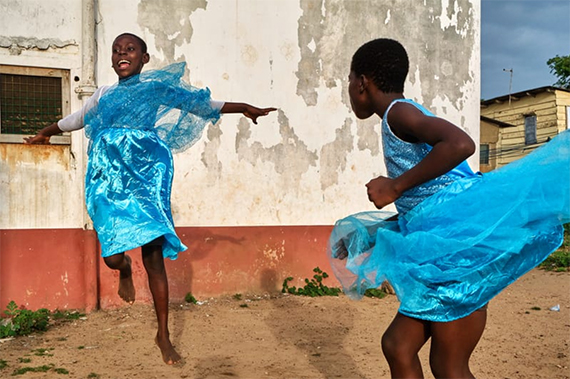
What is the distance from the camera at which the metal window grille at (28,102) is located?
6113mm

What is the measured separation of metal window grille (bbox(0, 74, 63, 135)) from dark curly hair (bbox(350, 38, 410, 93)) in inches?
181

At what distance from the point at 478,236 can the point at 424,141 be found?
16.1 inches

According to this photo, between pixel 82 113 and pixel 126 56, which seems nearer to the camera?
pixel 126 56

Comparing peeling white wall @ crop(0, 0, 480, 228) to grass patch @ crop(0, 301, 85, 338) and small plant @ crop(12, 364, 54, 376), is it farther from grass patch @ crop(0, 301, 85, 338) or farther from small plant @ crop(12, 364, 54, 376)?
small plant @ crop(12, 364, 54, 376)

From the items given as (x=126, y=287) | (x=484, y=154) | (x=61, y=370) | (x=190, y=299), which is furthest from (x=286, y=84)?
(x=484, y=154)

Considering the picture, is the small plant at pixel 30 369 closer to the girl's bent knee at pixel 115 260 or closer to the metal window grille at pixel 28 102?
the girl's bent knee at pixel 115 260

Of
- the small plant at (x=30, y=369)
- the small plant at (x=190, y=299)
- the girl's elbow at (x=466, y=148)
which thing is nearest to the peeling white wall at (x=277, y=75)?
the small plant at (x=190, y=299)

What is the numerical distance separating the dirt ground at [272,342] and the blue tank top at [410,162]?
218 centimetres

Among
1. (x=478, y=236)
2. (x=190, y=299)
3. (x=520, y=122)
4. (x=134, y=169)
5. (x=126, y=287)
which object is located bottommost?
(x=190, y=299)

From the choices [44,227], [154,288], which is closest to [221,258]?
[44,227]

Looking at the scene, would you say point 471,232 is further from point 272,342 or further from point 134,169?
point 272,342

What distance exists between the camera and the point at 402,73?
8.40 ft

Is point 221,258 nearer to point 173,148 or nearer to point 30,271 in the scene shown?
point 30,271

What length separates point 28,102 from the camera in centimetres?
621
